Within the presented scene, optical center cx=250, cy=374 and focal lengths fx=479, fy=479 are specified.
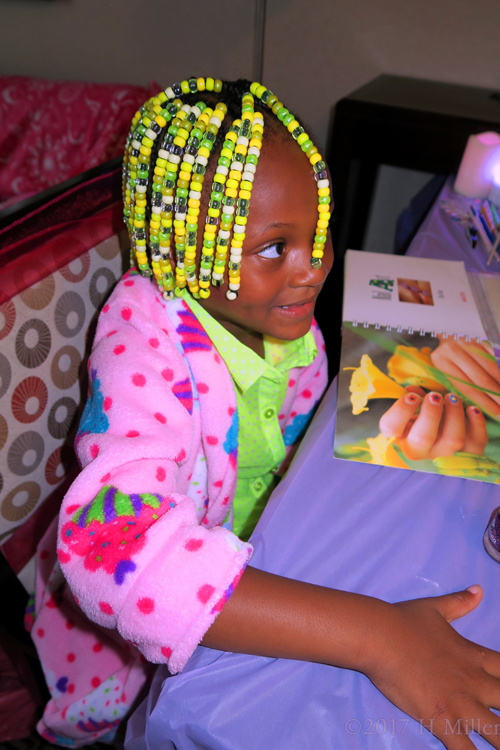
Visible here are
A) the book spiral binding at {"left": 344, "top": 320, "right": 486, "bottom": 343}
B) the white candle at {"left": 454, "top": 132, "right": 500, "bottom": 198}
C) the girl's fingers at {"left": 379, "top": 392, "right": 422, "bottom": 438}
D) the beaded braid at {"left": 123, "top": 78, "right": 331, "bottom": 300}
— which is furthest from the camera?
the white candle at {"left": 454, "top": 132, "right": 500, "bottom": 198}

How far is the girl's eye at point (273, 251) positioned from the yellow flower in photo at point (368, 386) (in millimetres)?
225

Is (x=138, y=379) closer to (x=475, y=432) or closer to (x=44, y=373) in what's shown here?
(x=44, y=373)

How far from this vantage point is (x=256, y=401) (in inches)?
31.5

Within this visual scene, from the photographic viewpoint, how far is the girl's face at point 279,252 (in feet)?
1.91

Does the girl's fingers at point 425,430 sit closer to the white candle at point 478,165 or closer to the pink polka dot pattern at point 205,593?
the pink polka dot pattern at point 205,593

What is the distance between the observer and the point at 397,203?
2.73 metres

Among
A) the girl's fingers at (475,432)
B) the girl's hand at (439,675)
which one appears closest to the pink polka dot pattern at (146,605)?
the girl's hand at (439,675)

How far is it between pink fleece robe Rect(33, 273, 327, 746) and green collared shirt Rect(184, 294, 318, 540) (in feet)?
0.07

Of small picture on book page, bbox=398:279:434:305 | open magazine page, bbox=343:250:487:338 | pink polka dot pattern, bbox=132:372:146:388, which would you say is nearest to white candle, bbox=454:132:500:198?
open magazine page, bbox=343:250:487:338

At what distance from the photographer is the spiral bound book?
25.1 inches

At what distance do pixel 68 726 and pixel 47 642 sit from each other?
5.2 inches

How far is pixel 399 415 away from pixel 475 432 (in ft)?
0.34

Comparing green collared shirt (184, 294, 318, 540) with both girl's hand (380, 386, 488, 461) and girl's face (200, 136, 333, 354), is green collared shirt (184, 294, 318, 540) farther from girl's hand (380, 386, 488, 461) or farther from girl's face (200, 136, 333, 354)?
girl's hand (380, 386, 488, 461)

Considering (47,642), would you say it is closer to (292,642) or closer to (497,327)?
(292,642)
